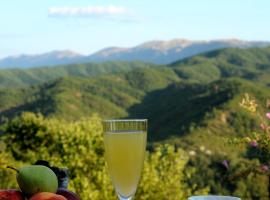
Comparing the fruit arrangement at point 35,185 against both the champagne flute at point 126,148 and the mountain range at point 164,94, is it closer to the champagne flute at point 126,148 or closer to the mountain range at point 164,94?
the champagne flute at point 126,148

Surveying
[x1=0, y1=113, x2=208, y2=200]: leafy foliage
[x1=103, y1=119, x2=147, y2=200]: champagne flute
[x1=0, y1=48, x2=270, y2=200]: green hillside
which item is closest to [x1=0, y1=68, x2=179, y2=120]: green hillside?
[x1=0, y1=48, x2=270, y2=200]: green hillside

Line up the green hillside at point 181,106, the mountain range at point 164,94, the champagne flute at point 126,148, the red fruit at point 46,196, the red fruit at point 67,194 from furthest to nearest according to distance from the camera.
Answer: the mountain range at point 164,94 < the green hillside at point 181,106 < the champagne flute at point 126,148 < the red fruit at point 67,194 < the red fruit at point 46,196

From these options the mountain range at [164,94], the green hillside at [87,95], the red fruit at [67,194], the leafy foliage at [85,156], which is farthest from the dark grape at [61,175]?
the green hillside at [87,95]

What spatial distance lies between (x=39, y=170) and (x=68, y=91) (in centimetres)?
11579

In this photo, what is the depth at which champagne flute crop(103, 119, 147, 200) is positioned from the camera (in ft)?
6.01

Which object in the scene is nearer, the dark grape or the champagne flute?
the dark grape

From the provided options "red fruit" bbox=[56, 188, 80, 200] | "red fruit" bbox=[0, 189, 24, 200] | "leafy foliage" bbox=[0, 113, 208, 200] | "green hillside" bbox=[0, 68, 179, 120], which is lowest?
"green hillside" bbox=[0, 68, 179, 120]

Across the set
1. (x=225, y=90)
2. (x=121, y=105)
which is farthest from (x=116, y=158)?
(x=121, y=105)

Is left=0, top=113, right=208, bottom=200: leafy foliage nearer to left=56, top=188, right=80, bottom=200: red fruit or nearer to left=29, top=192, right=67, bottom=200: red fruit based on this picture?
left=56, top=188, right=80, bottom=200: red fruit

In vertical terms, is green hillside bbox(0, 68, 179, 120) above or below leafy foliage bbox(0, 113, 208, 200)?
below

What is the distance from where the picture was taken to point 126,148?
183 centimetres

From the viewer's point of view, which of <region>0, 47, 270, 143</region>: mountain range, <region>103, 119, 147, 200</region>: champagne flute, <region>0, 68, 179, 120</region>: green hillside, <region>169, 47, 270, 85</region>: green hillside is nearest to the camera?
<region>103, 119, 147, 200</region>: champagne flute

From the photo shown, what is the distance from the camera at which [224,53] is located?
7101 inches

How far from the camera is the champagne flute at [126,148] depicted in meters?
1.83
